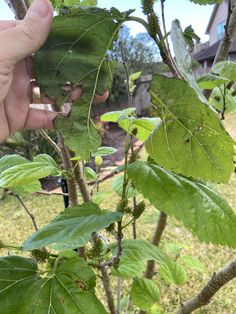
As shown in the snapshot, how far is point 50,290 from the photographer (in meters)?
0.73

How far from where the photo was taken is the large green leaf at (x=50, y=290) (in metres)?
0.71

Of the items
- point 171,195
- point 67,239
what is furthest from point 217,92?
point 67,239

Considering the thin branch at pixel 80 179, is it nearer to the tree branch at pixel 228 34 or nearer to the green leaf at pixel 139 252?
the green leaf at pixel 139 252

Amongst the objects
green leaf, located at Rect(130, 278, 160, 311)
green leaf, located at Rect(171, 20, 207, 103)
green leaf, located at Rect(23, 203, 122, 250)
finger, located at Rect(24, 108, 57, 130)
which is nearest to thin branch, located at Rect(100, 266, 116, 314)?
green leaf, located at Rect(130, 278, 160, 311)

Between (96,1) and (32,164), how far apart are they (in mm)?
491

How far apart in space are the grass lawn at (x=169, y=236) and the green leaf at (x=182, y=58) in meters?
0.92

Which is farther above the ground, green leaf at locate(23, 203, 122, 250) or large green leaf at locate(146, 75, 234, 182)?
large green leaf at locate(146, 75, 234, 182)

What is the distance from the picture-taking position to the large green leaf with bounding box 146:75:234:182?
532 millimetres

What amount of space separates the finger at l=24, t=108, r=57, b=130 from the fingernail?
0.28 meters

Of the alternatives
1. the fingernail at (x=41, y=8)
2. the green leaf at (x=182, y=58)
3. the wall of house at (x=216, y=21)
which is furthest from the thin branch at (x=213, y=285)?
the wall of house at (x=216, y=21)

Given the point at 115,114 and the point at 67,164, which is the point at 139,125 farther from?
the point at 67,164

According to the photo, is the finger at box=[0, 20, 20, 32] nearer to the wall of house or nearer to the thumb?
the thumb

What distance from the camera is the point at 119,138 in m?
6.93

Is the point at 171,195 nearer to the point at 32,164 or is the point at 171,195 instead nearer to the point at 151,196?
the point at 151,196
